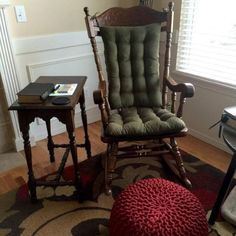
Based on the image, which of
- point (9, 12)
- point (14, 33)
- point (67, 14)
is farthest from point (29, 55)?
point (67, 14)

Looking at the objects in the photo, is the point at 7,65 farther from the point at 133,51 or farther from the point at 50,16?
the point at 133,51

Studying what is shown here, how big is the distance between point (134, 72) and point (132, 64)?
0.06m

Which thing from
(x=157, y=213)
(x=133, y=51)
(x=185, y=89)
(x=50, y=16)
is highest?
(x=50, y=16)

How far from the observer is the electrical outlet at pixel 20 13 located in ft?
6.46

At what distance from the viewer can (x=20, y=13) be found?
1991 mm

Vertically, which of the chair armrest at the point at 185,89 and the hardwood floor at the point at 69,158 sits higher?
the chair armrest at the point at 185,89

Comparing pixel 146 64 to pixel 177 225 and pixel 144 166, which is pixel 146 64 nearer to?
pixel 144 166

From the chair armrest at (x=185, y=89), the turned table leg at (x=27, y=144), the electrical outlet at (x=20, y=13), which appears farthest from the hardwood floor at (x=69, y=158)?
the electrical outlet at (x=20, y=13)

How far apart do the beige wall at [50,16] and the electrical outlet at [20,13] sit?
25 millimetres

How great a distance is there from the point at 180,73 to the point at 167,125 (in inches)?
37.6

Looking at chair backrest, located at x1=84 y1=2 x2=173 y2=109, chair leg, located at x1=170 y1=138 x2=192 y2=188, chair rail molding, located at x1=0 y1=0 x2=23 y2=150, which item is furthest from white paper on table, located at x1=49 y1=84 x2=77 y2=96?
chair leg, located at x1=170 y1=138 x2=192 y2=188

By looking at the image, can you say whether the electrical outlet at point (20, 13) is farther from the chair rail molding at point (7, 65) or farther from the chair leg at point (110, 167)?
the chair leg at point (110, 167)

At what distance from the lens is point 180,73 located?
235 centimetres

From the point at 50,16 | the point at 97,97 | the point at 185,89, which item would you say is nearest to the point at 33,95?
the point at 97,97
